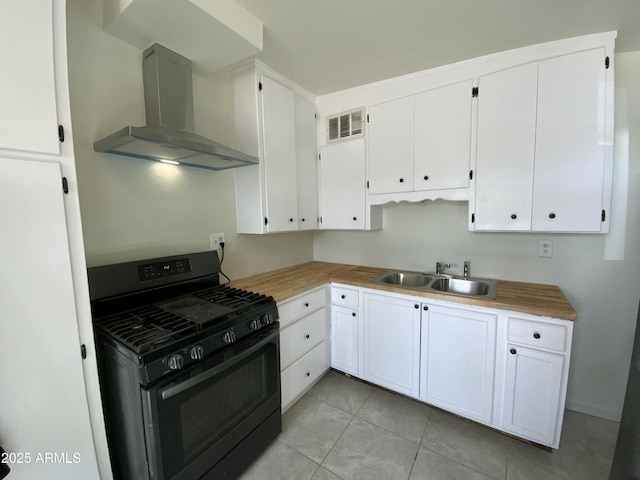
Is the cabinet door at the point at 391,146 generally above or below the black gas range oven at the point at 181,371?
above

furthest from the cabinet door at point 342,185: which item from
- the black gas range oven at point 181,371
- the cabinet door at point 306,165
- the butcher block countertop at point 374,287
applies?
the black gas range oven at point 181,371

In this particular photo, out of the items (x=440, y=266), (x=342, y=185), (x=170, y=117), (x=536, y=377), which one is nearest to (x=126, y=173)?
(x=170, y=117)

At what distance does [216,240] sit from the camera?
1.96m

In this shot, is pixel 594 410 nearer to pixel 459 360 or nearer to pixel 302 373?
pixel 459 360

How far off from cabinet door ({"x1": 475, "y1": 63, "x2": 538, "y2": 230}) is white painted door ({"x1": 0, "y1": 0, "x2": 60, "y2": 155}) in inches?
87.6

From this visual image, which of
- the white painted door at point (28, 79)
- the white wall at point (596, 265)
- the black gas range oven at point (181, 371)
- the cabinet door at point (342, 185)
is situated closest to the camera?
the white painted door at point (28, 79)

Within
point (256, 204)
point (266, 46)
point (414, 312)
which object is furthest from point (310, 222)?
point (266, 46)

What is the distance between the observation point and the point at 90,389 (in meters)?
1.02

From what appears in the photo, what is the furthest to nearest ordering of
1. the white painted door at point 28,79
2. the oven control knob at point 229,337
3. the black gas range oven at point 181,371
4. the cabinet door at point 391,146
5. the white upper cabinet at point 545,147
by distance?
the cabinet door at point 391,146 → the white upper cabinet at point 545,147 → the oven control knob at point 229,337 → the black gas range oven at point 181,371 → the white painted door at point 28,79

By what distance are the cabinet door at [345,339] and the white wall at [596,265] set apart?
963mm

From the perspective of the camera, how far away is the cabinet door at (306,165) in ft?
7.60

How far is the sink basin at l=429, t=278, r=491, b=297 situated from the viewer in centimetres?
200

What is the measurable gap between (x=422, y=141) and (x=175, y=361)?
209 cm

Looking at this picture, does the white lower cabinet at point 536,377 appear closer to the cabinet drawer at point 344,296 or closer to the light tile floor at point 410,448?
the light tile floor at point 410,448
